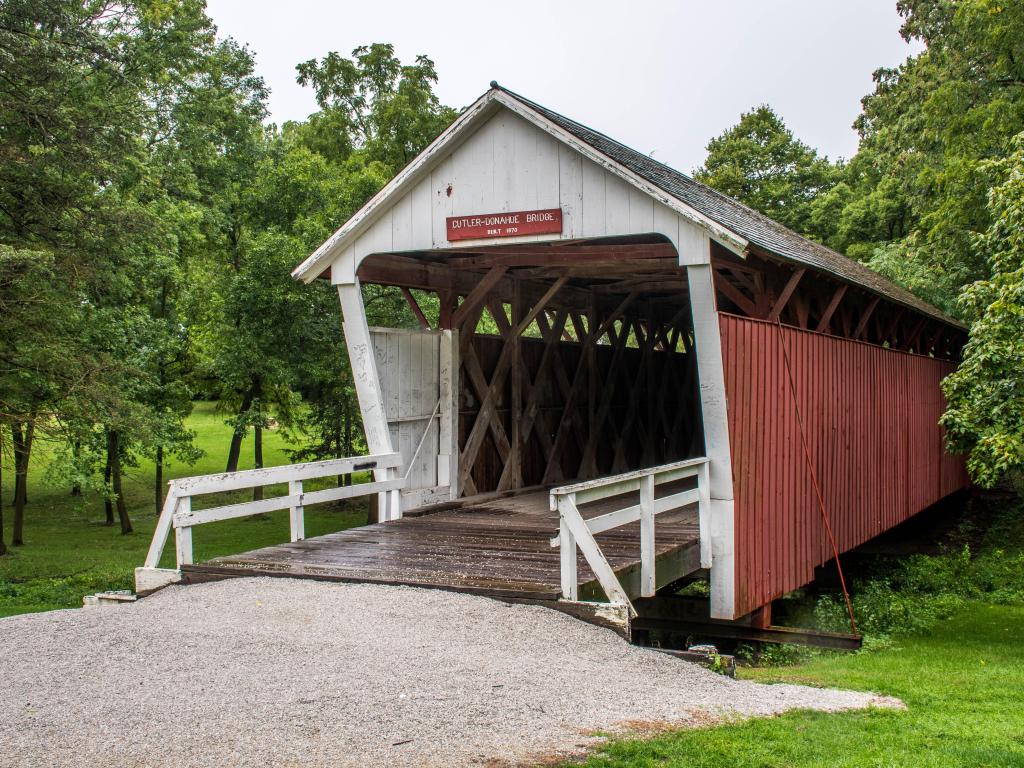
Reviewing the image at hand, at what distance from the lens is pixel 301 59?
3534cm

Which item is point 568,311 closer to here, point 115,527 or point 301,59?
point 115,527

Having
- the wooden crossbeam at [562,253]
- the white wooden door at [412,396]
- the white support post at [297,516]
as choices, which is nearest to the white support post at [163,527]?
the white support post at [297,516]

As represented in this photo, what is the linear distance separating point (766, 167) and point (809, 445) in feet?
111

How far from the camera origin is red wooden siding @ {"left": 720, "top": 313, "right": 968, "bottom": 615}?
8.96 metres

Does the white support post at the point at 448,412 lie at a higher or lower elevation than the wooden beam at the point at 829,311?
lower

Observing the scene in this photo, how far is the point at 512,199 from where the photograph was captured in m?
9.46

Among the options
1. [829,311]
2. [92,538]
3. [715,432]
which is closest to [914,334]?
[829,311]

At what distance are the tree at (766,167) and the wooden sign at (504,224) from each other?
106 ft

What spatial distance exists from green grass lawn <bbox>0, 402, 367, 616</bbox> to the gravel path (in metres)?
6.92

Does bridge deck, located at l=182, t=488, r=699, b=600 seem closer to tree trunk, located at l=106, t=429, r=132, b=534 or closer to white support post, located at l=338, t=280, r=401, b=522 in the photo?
white support post, located at l=338, t=280, r=401, b=522

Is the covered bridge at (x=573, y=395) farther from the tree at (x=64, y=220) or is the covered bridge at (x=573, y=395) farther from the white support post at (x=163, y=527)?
the tree at (x=64, y=220)

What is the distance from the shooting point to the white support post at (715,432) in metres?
8.37

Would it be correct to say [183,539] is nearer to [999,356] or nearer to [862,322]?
[999,356]

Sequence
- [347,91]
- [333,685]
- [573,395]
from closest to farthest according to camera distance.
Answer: [333,685] → [573,395] → [347,91]
